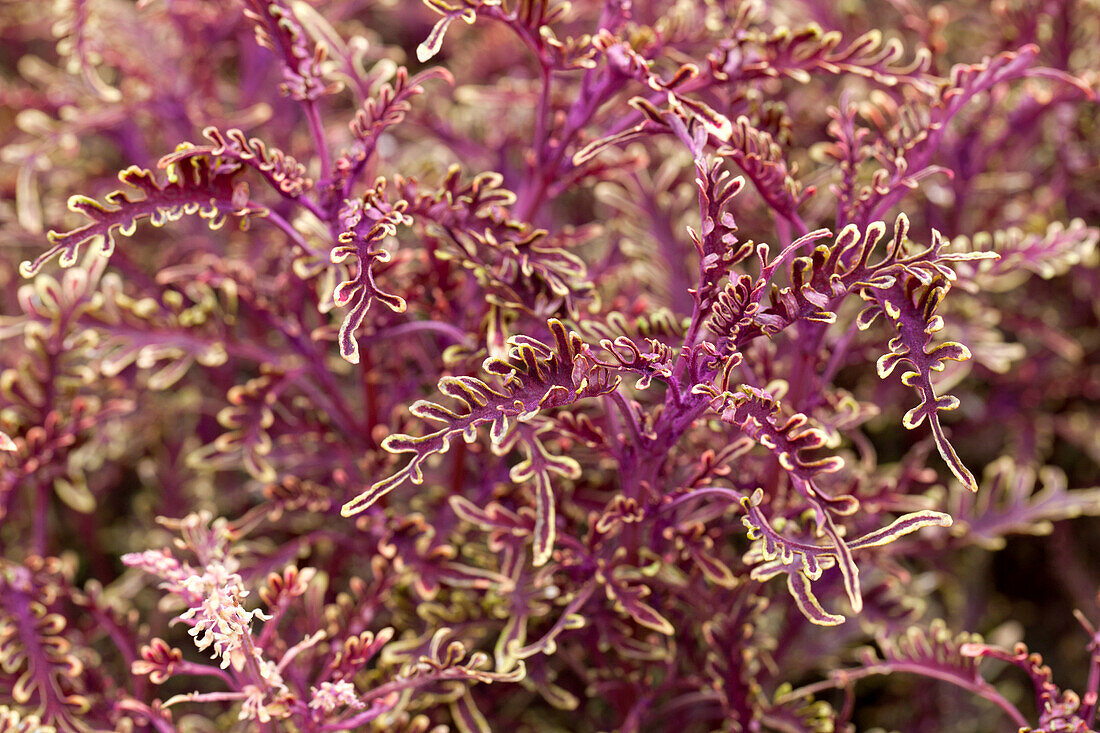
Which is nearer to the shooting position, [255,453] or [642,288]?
[255,453]

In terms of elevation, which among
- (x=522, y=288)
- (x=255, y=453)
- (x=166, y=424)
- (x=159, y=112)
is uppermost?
(x=522, y=288)

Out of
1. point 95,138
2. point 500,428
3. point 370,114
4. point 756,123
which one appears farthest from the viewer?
point 95,138

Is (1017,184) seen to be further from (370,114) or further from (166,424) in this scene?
(166,424)

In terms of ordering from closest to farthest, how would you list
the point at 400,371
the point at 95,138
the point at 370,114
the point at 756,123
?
the point at 370,114
the point at 756,123
the point at 400,371
the point at 95,138

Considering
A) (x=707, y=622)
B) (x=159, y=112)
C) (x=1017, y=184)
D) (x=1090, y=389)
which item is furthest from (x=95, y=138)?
(x=1090, y=389)

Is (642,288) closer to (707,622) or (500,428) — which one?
(707,622)

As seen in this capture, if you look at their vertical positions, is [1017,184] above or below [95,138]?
above
